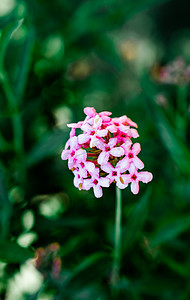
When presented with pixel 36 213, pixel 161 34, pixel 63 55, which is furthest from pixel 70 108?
pixel 161 34

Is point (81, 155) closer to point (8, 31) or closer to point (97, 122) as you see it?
point (97, 122)

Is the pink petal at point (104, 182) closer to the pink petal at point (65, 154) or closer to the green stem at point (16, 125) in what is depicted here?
the pink petal at point (65, 154)

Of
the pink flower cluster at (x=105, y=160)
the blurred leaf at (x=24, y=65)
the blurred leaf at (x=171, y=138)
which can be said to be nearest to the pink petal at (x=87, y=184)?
the pink flower cluster at (x=105, y=160)

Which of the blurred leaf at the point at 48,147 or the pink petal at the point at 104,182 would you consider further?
the blurred leaf at the point at 48,147

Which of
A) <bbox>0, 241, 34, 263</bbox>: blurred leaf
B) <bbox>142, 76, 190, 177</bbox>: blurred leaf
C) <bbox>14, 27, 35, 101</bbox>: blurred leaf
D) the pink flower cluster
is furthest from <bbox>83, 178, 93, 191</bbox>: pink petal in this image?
<bbox>14, 27, 35, 101</bbox>: blurred leaf

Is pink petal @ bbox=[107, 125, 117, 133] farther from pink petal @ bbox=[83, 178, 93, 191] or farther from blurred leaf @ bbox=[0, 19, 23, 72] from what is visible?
blurred leaf @ bbox=[0, 19, 23, 72]

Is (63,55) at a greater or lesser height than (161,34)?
lesser

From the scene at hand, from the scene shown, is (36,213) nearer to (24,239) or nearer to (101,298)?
(24,239)
